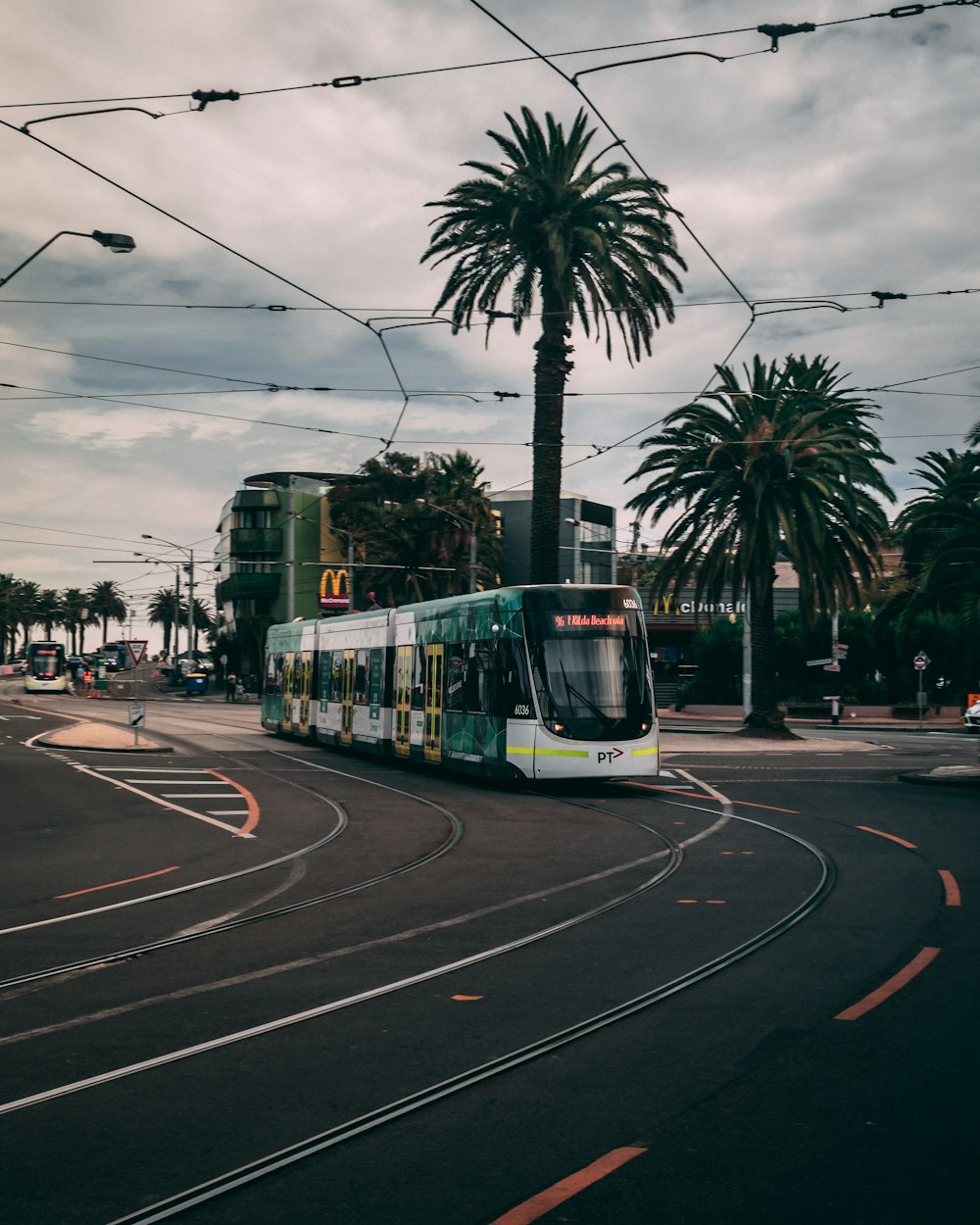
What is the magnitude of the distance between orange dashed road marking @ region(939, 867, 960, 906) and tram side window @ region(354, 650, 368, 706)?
18739 mm

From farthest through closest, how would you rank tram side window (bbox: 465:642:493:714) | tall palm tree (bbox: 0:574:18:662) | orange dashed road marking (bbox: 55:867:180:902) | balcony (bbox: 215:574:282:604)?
tall palm tree (bbox: 0:574:18:662), balcony (bbox: 215:574:282:604), tram side window (bbox: 465:642:493:714), orange dashed road marking (bbox: 55:867:180:902)

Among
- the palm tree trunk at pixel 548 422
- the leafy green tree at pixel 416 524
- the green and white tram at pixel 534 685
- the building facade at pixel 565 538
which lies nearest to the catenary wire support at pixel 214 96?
the green and white tram at pixel 534 685

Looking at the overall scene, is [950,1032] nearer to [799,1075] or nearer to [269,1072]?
[799,1075]

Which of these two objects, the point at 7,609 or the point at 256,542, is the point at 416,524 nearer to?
the point at 256,542

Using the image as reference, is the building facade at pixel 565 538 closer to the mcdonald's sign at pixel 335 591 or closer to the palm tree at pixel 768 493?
the mcdonald's sign at pixel 335 591

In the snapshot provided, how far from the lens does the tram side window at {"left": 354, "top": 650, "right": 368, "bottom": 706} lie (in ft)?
101

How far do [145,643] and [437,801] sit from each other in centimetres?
1690

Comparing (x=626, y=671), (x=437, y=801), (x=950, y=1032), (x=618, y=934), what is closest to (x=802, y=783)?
(x=626, y=671)

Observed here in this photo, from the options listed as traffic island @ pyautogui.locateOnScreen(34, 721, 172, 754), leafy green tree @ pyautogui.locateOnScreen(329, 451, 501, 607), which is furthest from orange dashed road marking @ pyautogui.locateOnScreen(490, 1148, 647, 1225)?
leafy green tree @ pyautogui.locateOnScreen(329, 451, 501, 607)

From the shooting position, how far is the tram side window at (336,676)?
33000mm

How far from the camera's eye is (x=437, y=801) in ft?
70.1

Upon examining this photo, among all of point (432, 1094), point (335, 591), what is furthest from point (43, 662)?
point (432, 1094)

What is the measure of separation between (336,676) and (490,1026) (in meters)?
26.3

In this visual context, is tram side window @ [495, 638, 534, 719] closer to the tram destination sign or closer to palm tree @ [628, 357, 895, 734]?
the tram destination sign
